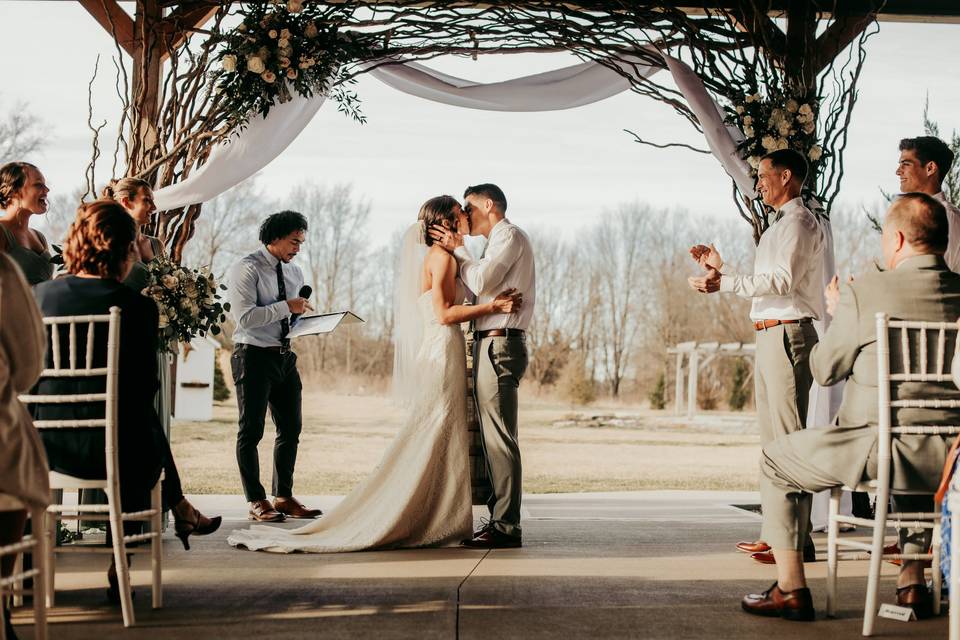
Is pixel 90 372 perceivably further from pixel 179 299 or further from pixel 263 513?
pixel 263 513

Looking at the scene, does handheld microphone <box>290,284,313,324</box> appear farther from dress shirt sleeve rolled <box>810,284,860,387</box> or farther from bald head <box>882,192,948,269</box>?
bald head <box>882,192,948,269</box>

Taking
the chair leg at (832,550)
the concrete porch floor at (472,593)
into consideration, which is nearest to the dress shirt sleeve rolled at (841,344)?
the chair leg at (832,550)

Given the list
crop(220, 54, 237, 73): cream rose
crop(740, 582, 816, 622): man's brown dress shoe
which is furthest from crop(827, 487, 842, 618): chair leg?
crop(220, 54, 237, 73): cream rose

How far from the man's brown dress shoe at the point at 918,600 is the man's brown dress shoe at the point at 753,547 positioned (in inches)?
41.8

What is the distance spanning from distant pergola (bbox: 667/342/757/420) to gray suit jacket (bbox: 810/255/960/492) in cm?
1101

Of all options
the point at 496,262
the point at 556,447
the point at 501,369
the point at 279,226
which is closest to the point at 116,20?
the point at 279,226

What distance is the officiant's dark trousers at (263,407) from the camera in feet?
16.9

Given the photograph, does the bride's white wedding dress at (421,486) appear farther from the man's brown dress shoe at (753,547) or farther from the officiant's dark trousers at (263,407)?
the man's brown dress shoe at (753,547)

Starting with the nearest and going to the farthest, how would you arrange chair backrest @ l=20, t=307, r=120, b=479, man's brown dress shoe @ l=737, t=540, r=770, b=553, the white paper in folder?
chair backrest @ l=20, t=307, r=120, b=479 → man's brown dress shoe @ l=737, t=540, r=770, b=553 → the white paper in folder

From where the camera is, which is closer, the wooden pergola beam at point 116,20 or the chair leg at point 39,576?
the chair leg at point 39,576

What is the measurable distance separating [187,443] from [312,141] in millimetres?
5487

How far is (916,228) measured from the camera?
306 cm

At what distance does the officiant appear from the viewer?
517cm

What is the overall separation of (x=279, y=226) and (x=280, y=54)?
89 centimetres
